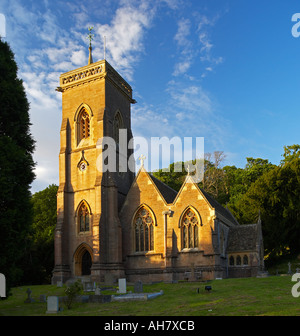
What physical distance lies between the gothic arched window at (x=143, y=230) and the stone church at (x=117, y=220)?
9 cm

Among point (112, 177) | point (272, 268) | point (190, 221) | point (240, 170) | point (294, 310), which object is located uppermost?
point (240, 170)

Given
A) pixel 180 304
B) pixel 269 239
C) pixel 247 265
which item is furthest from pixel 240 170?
pixel 180 304

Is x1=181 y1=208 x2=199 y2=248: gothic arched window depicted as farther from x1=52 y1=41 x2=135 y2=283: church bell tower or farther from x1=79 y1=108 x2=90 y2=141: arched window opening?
x1=79 y1=108 x2=90 y2=141: arched window opening

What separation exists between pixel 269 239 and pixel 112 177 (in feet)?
69.0

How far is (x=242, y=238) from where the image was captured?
125ft

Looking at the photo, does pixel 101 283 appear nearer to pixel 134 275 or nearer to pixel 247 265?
pixel 134 275

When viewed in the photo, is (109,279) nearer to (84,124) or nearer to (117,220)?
(117,220)

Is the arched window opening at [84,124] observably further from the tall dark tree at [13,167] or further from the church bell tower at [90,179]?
the tall dark tree at [13,167]

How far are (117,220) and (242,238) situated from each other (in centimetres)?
1267

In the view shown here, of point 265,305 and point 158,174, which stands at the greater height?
point 158,174

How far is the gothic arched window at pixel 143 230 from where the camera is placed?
1436 inches

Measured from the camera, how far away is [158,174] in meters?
68.6

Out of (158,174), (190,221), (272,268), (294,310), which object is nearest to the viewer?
(294,310)
